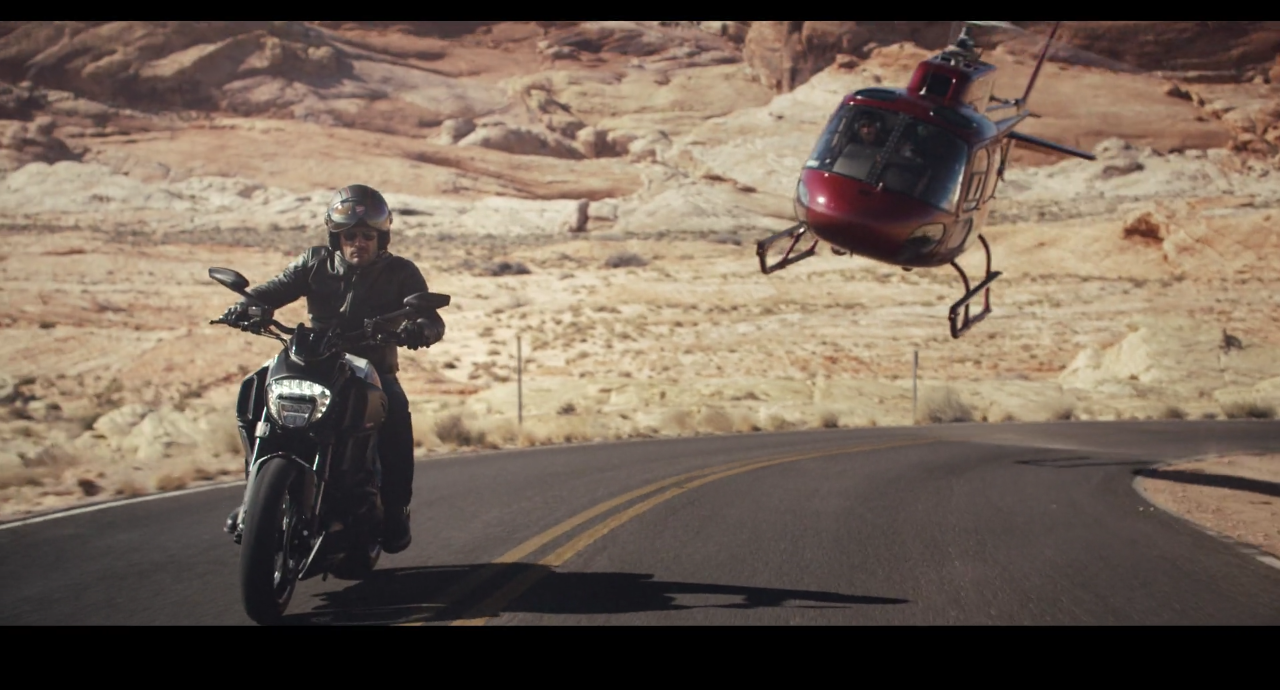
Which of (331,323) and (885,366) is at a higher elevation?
(331,323)

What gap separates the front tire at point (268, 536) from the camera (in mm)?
5488

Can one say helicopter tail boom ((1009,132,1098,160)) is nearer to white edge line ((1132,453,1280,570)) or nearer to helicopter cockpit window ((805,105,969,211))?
helicopter cockpit window ((805,105,969,211))

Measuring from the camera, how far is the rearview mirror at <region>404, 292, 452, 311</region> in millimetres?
6168

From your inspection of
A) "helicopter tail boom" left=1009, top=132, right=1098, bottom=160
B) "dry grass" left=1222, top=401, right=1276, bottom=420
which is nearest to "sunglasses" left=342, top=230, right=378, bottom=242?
"helicopter tail boom" left=1009, top=132, right=1098, bottom=160

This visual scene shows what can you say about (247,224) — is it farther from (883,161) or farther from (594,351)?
(883,161)

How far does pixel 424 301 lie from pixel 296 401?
0.84m

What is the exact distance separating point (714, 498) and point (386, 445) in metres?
4.75

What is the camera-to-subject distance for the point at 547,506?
10.3 m

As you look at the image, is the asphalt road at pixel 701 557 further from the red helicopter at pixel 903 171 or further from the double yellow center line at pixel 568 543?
the red helicopter at pixel 903 171

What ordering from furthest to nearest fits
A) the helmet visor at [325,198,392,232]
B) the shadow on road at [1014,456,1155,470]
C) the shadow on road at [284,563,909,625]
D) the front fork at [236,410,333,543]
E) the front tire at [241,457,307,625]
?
the shadow on road at [1014,456,1155,470]
the helmet visor at [325,198,392,232]
the shadow on road at [284,563,909,625]
the front fork at [236,410,333,543]
the front tire at [241,457,307,625]

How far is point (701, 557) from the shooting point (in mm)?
8016

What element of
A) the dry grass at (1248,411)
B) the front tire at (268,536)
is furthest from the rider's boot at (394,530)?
the dry grass at (1248,411)

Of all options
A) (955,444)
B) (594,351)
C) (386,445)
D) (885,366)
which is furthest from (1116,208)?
(386,445)

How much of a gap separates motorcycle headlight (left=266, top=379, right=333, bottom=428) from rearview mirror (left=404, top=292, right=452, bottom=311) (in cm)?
63
